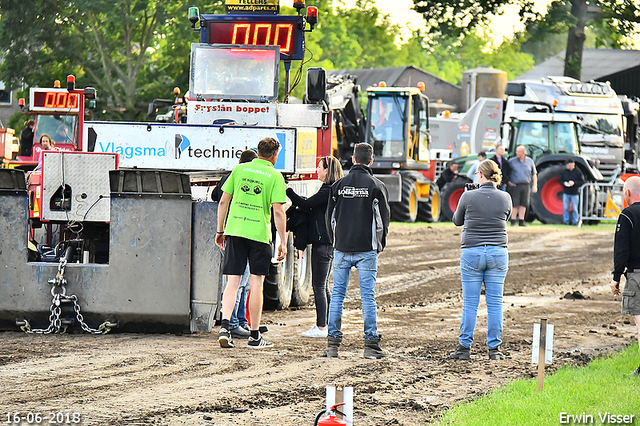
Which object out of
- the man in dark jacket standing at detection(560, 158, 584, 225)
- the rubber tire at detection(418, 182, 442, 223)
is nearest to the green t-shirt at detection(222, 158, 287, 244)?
the man in dark jacket standing at detection(560, 158, 584, 225)

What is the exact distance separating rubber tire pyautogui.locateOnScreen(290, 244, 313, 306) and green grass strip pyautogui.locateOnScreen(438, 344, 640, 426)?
4625 mm

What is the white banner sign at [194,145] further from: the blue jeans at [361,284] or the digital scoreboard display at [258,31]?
the digital scoreboard display at [258,31]

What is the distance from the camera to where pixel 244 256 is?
9617 millimetres

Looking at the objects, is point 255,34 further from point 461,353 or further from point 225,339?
point 461,353

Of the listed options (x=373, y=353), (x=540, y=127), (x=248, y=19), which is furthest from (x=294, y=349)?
(x=540, y=127)

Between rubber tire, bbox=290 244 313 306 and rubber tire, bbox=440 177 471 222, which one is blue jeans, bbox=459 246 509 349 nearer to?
rubber tire, bbox=290 244 313 306

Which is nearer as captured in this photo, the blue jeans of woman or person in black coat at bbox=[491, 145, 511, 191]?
the blue jeans of woman

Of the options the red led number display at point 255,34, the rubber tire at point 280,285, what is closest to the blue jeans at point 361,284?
the rubber tire at point 280,285

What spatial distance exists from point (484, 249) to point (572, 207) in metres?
18.7

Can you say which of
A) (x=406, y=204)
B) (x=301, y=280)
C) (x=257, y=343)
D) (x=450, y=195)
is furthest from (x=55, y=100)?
(x=257, y=343)

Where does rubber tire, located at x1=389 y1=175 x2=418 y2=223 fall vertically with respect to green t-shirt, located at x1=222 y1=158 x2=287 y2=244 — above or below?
below

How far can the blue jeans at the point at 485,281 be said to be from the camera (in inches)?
371

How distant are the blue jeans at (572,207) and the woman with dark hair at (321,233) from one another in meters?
17.8

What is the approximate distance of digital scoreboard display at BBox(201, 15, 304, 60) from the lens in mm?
14930
